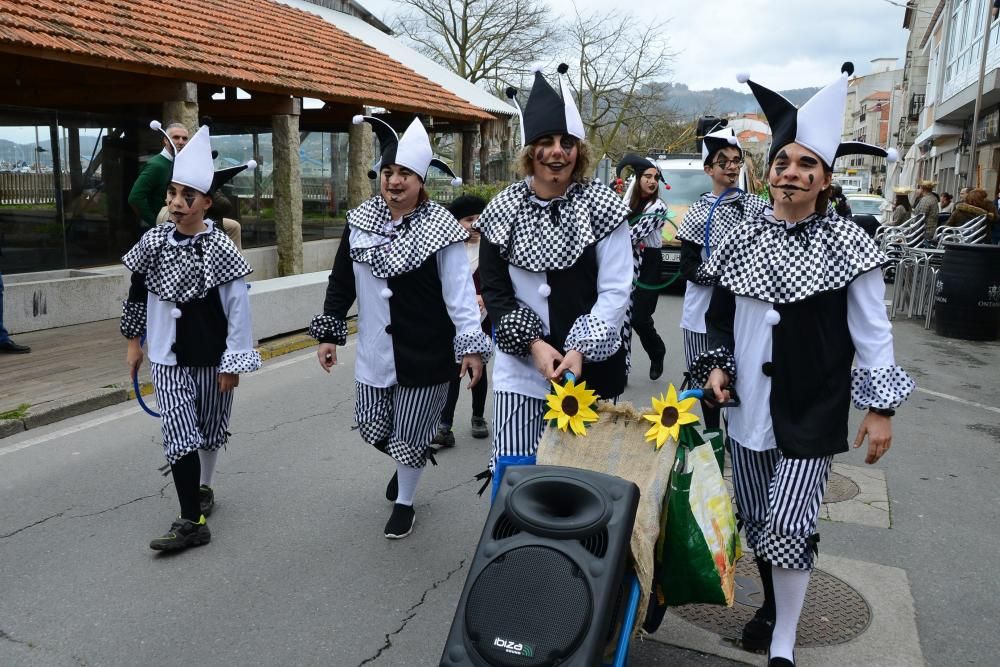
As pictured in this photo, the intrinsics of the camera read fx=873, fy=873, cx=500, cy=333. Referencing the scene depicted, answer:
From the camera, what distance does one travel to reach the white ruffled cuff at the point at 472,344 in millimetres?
3943

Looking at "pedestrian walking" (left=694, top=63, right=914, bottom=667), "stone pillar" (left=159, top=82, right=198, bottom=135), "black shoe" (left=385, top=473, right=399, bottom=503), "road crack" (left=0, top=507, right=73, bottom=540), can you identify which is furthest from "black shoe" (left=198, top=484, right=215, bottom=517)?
"stone pillar" (left=159, top=82, right=198, bottom=135)

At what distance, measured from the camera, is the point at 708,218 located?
5199mm

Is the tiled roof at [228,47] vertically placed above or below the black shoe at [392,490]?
above

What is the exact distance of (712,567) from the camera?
8.55 feet

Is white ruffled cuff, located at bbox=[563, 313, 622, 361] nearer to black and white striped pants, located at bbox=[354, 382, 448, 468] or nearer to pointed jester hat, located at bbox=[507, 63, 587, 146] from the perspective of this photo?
pointed jester hat, located at bbox=[507, 63, 587, 146]

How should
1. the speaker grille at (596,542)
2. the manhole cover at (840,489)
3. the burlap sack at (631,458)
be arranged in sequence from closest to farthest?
the speaker grille at (596,542), the burlap sack at (631,458), the manhole cover at (840,489)

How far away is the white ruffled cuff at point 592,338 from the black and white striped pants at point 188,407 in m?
1.91

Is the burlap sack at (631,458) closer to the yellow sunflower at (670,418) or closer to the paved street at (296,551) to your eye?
the yellow sunflower at (670,418)

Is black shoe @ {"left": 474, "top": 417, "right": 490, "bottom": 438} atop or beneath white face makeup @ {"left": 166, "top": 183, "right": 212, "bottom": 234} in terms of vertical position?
beneath

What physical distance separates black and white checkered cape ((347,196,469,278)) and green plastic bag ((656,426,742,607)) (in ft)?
5.65

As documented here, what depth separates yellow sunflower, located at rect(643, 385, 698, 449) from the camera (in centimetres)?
260

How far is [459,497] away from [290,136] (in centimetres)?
971

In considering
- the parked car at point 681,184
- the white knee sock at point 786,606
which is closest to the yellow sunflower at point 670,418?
the white knee sock at point 786,606

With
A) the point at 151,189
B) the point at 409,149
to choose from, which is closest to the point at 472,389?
the point at 409,149
